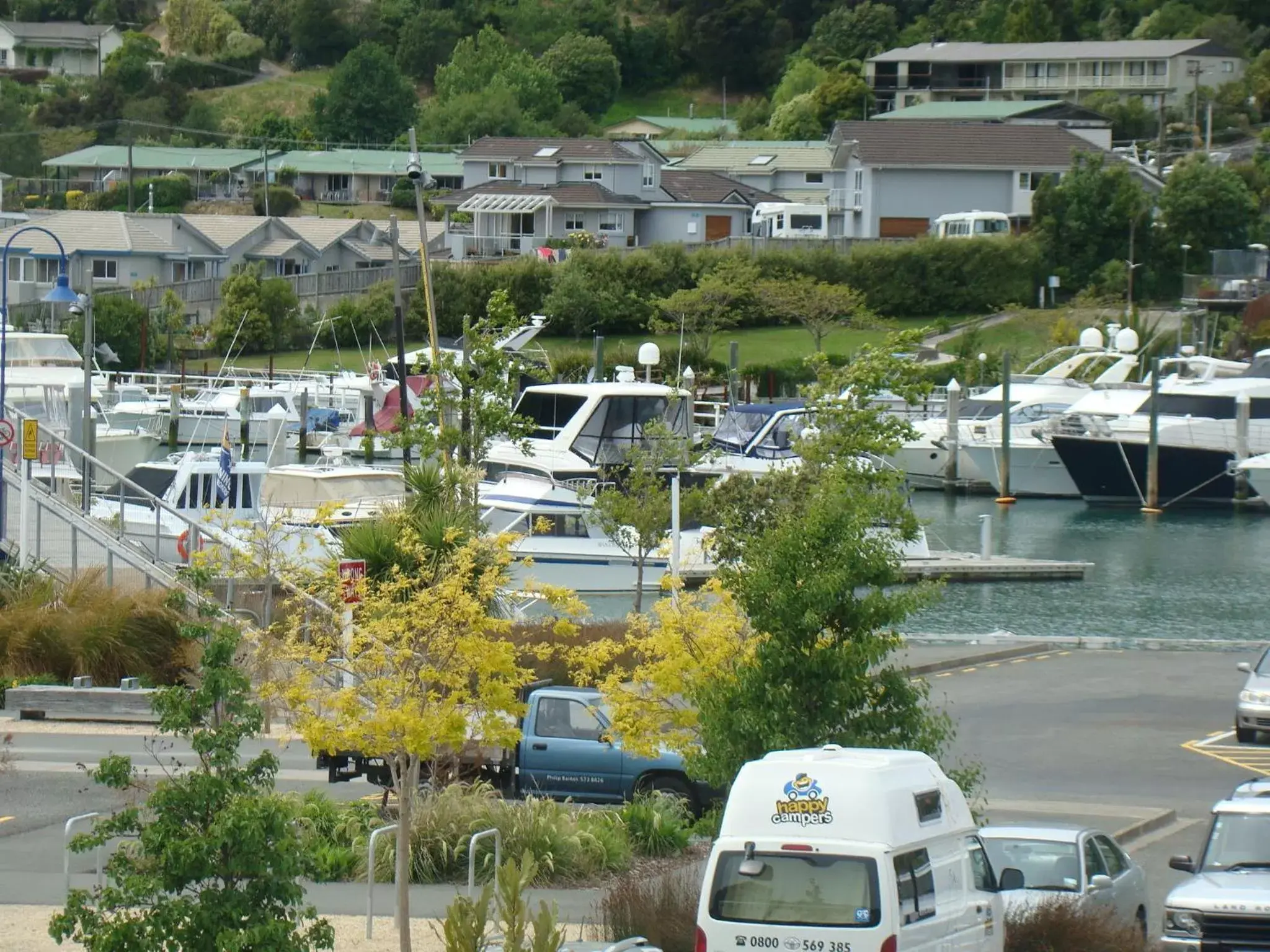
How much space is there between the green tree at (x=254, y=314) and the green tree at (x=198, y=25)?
260ft

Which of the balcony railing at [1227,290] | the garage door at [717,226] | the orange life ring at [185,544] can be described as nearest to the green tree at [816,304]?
the balcony railing at [1227,290]

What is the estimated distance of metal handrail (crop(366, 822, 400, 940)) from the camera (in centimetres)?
1485

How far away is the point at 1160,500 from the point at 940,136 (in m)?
47.0

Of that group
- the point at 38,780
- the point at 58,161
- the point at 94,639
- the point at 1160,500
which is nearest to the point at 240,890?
the point at 38,780

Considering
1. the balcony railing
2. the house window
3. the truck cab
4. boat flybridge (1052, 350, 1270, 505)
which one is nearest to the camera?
the truck cab

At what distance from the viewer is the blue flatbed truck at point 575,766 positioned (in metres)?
20.0

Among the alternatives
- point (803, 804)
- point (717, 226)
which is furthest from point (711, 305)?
point (803, 804)

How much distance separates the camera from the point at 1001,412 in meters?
69.6

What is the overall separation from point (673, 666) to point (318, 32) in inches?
6020

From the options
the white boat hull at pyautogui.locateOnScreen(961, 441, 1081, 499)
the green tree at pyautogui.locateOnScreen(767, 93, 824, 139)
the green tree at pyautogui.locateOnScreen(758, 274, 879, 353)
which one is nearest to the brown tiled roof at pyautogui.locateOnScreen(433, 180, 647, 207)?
the green tree at pyautogui.locateOnScreen(758, 274, 879, 353)

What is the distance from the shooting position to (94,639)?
26156mm

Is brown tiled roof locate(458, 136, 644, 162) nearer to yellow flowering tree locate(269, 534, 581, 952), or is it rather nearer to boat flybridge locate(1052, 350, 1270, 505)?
boat flybridge locate(1052, 350, 1270, 505)

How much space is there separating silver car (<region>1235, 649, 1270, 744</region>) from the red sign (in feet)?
35.8

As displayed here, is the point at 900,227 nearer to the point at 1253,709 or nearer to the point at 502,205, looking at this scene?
the point at 502,205
